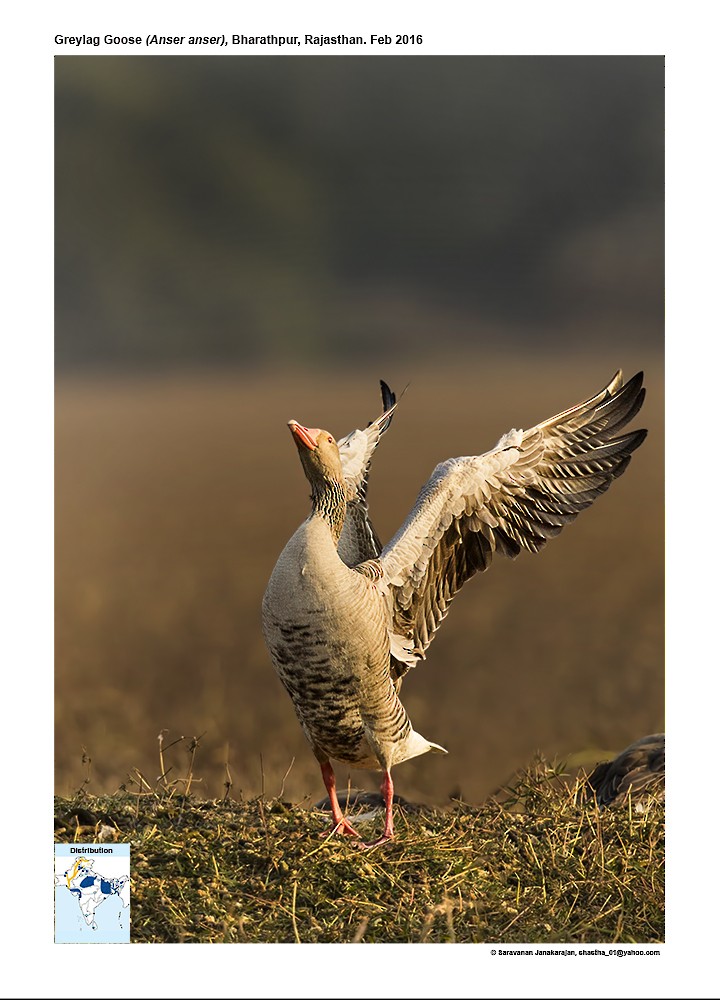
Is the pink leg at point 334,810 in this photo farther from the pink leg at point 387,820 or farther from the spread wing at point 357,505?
the spread wing at point 357,505

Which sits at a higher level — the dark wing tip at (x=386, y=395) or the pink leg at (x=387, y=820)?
the dark wing tip at (x=386, y=395)

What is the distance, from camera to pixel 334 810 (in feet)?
13.4

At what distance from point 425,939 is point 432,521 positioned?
1583 millimetres

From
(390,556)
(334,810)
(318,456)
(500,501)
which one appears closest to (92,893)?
(334,810)

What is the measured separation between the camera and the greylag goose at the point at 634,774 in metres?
4.41

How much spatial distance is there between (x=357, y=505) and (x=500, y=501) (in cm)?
71

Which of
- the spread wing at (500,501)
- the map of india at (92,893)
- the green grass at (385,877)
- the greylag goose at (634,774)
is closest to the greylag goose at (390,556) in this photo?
the spread wing at (500,501)

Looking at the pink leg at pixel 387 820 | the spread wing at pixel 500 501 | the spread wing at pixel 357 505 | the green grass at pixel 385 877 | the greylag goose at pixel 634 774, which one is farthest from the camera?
the spread wing at pixel 357 505

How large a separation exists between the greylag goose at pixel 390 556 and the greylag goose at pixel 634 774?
97 centimetres

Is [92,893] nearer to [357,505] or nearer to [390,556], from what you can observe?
[390,556]

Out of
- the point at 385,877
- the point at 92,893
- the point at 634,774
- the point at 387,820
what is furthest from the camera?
the point at 634,774

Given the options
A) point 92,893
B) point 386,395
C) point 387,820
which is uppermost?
point 386,395

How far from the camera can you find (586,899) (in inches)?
150
